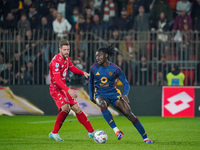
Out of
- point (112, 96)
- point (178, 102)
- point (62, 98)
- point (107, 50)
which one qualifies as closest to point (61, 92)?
point (62, 98)

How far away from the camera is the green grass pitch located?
796cm

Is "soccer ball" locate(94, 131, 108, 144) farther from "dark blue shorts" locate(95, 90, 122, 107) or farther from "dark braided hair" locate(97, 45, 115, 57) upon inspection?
"dark braided hair" locate(97, 45, 115, 57)

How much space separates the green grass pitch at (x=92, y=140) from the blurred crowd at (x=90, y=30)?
7.29 feet

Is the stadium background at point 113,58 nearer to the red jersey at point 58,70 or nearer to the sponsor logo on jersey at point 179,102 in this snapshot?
the sponsor logo on jersey at point 179,102

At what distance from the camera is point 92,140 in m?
8.96

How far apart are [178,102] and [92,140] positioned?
681 centimetres

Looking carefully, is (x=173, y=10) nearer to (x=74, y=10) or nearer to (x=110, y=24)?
(x=110, y=24)

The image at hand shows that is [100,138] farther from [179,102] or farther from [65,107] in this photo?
[179,102]

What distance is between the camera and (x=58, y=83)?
8750 millimetres

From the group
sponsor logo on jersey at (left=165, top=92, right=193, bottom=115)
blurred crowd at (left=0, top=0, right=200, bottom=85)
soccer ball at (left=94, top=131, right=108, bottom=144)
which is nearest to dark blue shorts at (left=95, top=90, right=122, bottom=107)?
soccer ball at (left=94, top=131, right=108, bottom=144)

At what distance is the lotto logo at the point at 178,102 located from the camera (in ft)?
50.0

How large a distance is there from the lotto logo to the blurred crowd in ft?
1.73

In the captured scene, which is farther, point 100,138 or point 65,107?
point 65,107

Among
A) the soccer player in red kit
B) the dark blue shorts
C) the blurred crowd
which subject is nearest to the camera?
the dark blue shorts
